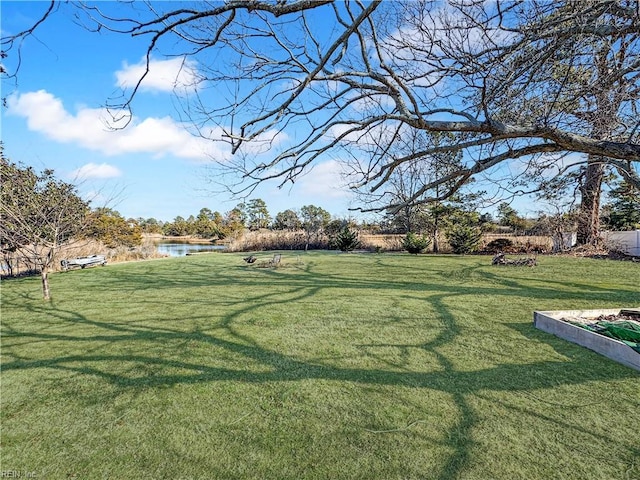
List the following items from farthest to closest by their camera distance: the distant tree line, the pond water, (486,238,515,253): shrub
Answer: the pond water
(486,238,515,253): shrub
the distant tree line

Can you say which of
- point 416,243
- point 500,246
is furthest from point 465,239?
point 416,243

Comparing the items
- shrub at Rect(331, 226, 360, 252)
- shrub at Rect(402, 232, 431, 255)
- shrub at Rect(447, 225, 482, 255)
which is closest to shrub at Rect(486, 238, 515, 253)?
shrub at Rect(447, 225, 482, 255)

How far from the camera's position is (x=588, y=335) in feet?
10.5

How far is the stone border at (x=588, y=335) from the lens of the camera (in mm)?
2777

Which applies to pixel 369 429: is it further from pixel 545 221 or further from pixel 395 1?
pixel 545 221

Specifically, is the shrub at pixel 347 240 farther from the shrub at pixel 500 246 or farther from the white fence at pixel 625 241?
the white fence at pixel 625 241

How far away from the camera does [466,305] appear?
4879mm

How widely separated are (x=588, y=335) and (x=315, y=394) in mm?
2874

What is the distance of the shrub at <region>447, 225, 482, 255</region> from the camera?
13.6m

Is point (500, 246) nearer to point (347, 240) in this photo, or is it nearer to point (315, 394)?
point (347, 240)

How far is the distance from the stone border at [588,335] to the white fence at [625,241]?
10.1 m

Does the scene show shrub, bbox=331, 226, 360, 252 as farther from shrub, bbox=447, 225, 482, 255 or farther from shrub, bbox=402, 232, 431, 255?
shrub, bbox=447, 225, 482, 255

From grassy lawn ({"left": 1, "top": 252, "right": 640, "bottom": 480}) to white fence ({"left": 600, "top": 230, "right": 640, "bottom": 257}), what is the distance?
8.63m

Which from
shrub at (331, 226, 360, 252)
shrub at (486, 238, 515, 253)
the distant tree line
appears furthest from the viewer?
shrub at (331, 226, 360, 252)
